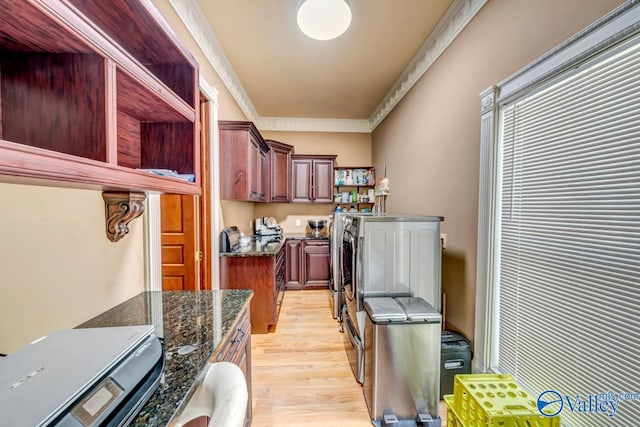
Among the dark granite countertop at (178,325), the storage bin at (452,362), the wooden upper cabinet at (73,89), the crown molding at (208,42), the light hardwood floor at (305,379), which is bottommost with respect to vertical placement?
the light hardwood floor at (305,379)

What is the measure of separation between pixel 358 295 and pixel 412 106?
2.25 m

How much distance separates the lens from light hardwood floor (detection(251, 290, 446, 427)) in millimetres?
1690

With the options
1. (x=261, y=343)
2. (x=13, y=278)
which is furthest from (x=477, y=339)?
(x=13, y=278)

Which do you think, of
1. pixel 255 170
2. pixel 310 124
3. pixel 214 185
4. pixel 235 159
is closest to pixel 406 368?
pixel 214 185

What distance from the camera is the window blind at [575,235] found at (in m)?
0.99

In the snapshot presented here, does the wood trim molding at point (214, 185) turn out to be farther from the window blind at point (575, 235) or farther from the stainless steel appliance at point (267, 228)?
the window blind at point (575, 235)

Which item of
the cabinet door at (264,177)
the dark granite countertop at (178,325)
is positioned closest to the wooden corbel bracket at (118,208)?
the dark granite countertop at (178,325)

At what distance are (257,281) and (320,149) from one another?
2.91 meters

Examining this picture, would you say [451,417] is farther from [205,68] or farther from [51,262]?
[205,68]

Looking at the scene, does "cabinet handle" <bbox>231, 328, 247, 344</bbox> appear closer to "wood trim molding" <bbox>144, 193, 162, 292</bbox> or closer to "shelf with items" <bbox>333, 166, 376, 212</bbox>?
"wood trim molding" <bbox>144, 193, 162, 292</bbox>

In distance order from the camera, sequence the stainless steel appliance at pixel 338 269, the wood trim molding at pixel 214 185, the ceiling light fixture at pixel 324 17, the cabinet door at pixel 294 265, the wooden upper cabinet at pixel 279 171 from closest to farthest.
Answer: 1. the ceiling light fixture at pixel 324 17
2. the wood trim molding at pixel 214 185
3. the stainless steel appliance at pixel 338 269
4. the wooden upper cabinet at pixel 279 171
5. the cabinet door at pixel 294 265

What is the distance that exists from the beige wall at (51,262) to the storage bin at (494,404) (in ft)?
6.32

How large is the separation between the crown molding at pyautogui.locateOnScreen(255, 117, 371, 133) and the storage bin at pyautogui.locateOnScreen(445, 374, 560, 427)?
414 centimetres

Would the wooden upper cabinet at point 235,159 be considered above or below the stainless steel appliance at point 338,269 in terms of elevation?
above
